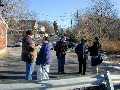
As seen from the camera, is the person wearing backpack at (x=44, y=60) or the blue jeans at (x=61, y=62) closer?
the person wearing backpack at (x=44, y=60)

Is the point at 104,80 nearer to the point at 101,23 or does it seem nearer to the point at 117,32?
the point at 101,23

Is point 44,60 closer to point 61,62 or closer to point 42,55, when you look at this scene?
point 42,55

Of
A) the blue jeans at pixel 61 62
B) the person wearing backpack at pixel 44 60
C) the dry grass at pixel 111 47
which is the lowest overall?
the dry grass at pixel 111 47

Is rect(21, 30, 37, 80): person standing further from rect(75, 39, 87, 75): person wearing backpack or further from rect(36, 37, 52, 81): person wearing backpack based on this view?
rect(75, 39, 87, 75): person wearing backpack

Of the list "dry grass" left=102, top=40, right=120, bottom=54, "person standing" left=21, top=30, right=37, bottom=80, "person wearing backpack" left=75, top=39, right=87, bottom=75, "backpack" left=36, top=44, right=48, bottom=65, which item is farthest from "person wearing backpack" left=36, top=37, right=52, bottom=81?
"dry grass" left=102, top=40, right=120, bottom=54

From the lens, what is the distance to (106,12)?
2242 inches

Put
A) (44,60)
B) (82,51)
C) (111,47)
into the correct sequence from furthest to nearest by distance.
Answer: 1. (111,47)
2. (82,51)
3. (44,60)

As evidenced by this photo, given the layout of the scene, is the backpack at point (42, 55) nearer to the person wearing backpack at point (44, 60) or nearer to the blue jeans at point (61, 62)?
the person wearing backpack at point (44, 60)

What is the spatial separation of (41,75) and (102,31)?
4466 cm

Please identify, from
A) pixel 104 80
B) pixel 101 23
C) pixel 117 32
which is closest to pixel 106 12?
pixel 101 23

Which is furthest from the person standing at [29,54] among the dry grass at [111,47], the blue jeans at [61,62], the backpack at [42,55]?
the dry grass at [111,47]

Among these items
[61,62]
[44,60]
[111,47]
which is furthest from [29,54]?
[111,47]

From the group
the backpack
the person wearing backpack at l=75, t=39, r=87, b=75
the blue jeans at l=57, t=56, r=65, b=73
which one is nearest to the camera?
the backpack

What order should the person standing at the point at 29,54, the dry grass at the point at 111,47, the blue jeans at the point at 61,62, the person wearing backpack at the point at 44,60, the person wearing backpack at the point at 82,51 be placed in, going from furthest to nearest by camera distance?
the dry grass at the point at 111,47 < the blue jeans at the point at 61,62 < the person wearing backpack at the point at 82,51 < the person standing at the point at 29,54 < the person wearing backpack at the point at 44,60
